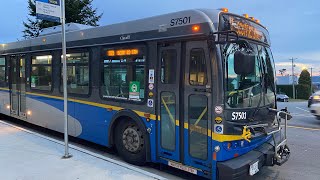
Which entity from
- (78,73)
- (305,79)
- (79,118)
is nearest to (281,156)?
(79,118)

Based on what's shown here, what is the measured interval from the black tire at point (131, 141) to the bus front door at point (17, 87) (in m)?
4.84

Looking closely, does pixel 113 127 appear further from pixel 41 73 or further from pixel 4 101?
pixel 4 101

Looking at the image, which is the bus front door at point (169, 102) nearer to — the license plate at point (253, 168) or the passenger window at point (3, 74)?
the license plate at point (253, 168)

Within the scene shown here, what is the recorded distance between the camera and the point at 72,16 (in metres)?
27.3

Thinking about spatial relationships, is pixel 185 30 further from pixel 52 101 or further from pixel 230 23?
pixel 52 101

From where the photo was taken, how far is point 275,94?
20.6ft

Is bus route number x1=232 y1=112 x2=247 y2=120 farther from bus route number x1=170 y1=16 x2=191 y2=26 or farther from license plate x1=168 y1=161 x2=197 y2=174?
bus route number x1=170 y1=16 x2=191 y2=26

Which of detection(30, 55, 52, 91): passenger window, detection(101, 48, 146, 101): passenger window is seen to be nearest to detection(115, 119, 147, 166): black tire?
detection(101, 48, 146, 101): passenger window

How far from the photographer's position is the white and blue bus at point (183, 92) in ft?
16.1

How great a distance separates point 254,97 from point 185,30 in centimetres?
165

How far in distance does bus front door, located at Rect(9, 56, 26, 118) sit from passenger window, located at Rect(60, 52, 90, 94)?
9.50 feet

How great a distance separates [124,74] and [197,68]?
6.06 ft

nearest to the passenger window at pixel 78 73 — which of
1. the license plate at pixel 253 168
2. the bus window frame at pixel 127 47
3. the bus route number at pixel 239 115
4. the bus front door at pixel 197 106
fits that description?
the bus window frame at pixel 127 47

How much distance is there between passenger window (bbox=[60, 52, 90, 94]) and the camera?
7.44 m
